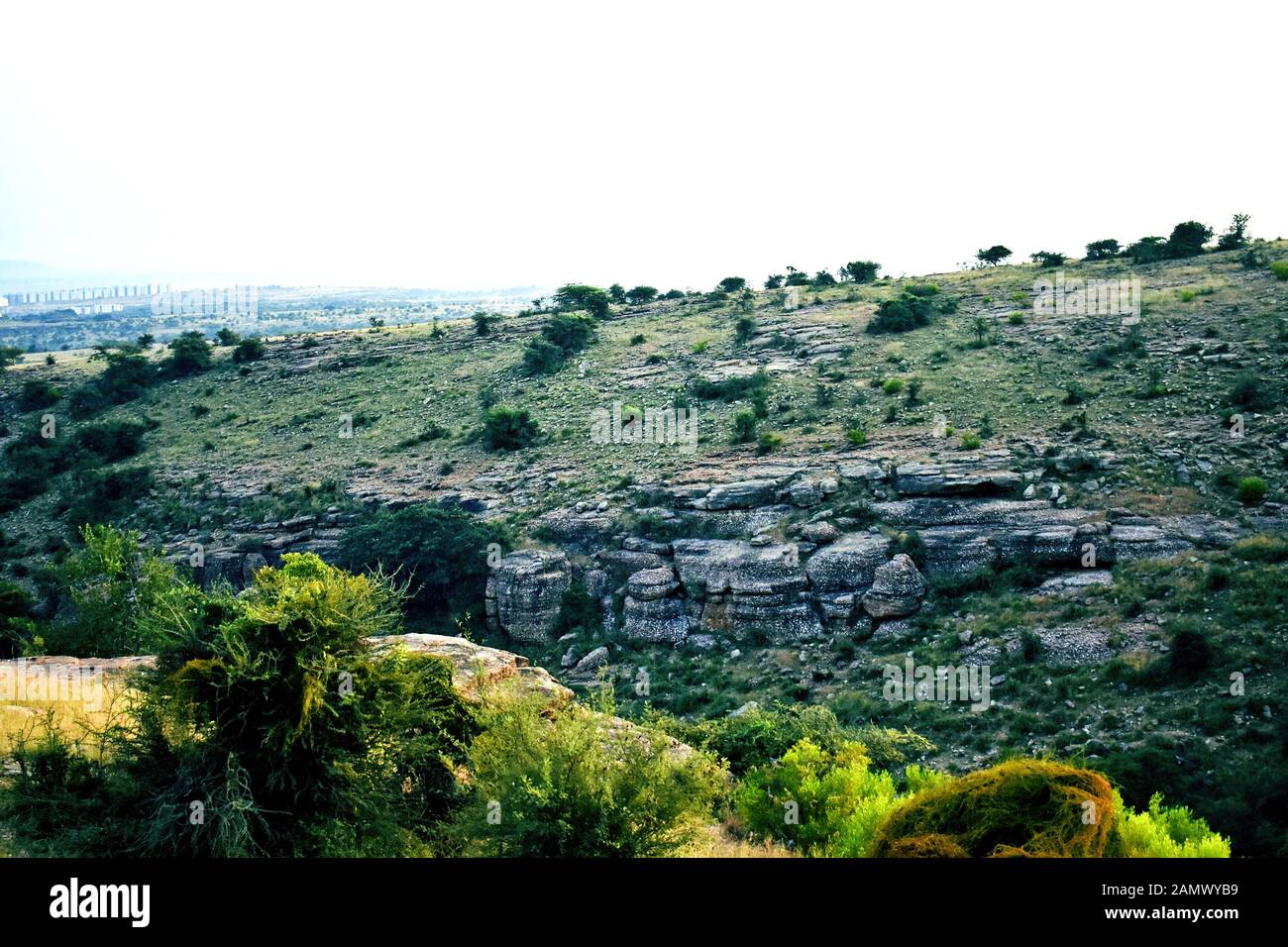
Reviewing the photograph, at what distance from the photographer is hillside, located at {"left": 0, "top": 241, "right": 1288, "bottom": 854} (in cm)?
1730

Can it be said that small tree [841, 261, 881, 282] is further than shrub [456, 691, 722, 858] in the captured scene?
Yes

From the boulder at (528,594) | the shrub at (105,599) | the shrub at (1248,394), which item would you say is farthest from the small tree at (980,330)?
the shrub at (105,599)

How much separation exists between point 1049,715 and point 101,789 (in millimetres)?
15887

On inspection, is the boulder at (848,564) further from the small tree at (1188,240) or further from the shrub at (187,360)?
the shrub at (187,360)

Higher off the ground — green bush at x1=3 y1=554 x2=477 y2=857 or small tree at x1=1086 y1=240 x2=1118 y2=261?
small tree at x1=1086 y1=240 x2=1118 y2=261

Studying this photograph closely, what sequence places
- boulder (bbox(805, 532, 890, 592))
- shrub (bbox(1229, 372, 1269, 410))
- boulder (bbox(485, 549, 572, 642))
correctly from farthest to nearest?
boulder (bbox(485, 549, 572, 642)) < shrub (bbox(1229, 372, 1269, 410)) < boulder (bbox(805, 532, 890, 592))

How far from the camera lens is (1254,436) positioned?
23312 mm

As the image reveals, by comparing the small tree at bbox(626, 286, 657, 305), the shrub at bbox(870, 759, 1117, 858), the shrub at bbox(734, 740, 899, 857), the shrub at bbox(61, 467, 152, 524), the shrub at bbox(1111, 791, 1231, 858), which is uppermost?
the small tree at bbox(626, 286, 657, 305)

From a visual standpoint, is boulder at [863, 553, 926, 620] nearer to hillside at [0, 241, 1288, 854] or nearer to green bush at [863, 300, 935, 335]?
hillside at [0, 241, 1288, 854]

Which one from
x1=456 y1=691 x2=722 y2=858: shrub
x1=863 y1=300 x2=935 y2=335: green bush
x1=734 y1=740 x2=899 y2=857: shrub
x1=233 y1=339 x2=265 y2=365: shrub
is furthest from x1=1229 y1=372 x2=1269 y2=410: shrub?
x1=233 y1=339 x2=265 y2=365: shrub

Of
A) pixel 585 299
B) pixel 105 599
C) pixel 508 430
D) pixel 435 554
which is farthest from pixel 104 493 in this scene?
pixel 585 299

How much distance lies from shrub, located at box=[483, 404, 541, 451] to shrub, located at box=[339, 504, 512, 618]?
19.0ft

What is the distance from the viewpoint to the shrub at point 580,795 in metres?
9.22
